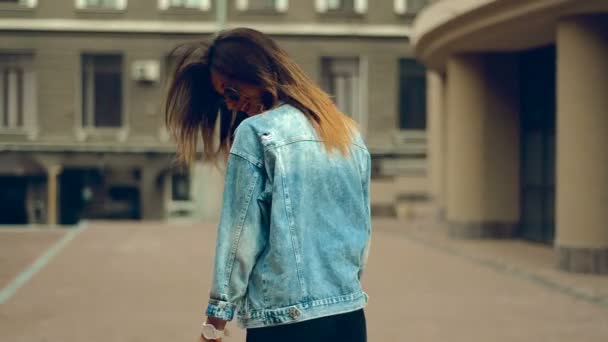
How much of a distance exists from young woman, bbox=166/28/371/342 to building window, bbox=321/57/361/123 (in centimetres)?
2242

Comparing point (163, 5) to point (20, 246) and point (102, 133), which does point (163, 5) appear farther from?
point (20, 246)

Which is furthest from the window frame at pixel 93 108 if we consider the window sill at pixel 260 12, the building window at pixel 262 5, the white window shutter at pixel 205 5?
the building window at pixel 262 5

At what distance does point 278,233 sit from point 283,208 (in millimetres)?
66

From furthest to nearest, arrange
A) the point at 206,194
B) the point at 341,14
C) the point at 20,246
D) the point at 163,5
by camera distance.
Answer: the point at 341,14 → the point at 163,5 → the point at 206,194 → the point at 20,246

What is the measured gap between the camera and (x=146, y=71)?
2373 centimetres

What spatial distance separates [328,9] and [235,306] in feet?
75.4

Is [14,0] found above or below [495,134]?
above

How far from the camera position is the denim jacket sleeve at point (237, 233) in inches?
91.8

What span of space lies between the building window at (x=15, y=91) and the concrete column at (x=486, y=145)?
13096mm

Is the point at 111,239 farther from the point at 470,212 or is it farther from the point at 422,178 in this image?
the point at 422,178

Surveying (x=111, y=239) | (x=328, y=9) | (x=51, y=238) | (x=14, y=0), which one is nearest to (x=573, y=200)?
(x=111, y=239)

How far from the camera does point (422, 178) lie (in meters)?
24.0

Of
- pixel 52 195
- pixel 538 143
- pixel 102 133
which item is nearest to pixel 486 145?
pixel 538 143

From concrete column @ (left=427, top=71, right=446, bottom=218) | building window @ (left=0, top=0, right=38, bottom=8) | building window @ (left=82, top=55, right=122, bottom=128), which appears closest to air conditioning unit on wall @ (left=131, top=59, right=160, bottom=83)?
building window @ (left=82, top=55, right=122, bottom=128)
